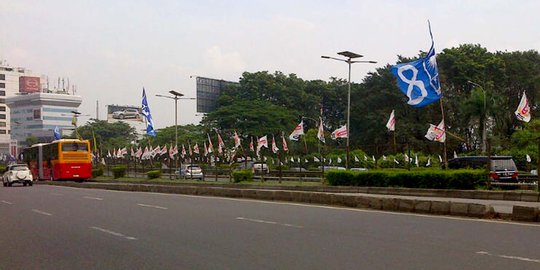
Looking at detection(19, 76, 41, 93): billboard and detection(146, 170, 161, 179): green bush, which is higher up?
detection(19, 76, 41, 93): billboard

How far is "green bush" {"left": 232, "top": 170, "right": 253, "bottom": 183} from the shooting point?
126 ft

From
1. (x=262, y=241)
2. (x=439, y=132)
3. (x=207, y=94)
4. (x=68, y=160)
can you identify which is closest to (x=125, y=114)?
(x=207, y=94)

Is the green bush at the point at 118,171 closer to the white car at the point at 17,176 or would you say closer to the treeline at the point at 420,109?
the white car at the point at 17,176

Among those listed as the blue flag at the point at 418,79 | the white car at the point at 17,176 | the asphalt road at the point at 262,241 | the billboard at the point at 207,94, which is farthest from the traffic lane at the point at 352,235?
the billboard at the point at 207,94

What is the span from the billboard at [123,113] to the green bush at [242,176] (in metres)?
106

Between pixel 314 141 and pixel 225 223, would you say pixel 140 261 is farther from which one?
pixel 314 141

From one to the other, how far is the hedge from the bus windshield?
21122mm

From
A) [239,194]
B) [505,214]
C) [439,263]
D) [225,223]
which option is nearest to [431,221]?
[505,214]

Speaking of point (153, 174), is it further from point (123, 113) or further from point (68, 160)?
point (123, 113)

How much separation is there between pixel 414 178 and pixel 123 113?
12550 centimetres

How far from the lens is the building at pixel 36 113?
14938 centimetres

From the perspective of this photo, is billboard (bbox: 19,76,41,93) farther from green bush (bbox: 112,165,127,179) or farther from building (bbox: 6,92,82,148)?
green bush (bbox: 112,165,127,179)

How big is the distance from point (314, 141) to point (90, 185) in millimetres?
35457

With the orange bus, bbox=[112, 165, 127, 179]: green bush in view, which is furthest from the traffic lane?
bbox=[112, 165, 127, 179]: green bush
